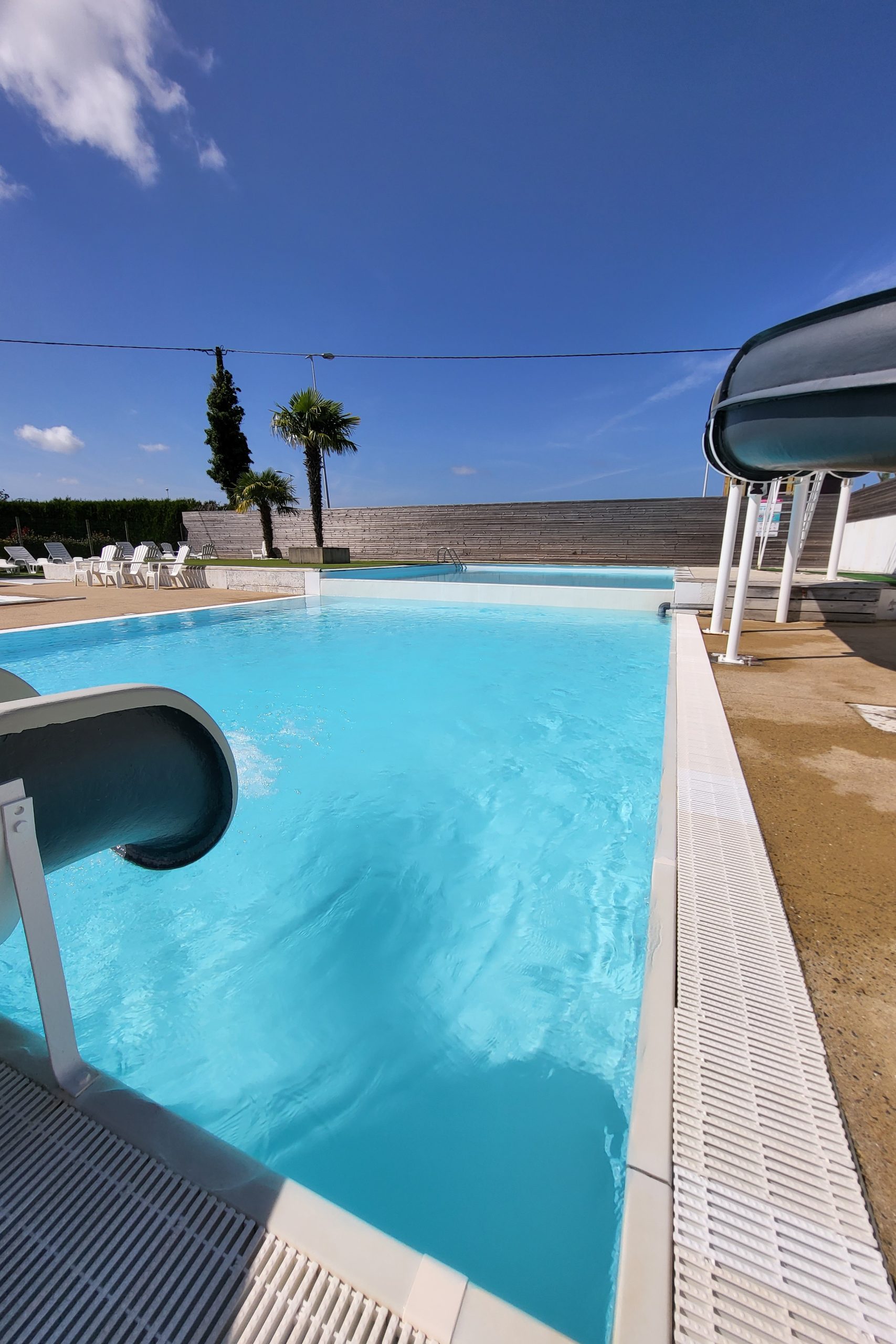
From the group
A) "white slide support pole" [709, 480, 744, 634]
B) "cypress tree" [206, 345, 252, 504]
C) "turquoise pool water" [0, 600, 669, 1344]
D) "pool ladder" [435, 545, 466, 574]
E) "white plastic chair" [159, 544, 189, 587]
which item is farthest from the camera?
"cypress tree" [206, 345, 252, 504]

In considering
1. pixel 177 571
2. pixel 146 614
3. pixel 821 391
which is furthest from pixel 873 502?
pixel 177 571

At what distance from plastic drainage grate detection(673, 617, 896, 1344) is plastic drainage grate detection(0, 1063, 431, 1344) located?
50 centimetres

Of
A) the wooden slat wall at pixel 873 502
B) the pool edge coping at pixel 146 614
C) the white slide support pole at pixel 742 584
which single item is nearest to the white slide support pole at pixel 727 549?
the white slide support pole at pixel 742 584

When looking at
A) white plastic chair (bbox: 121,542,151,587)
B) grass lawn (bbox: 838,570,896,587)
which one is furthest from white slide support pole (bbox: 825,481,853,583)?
white plastic chair (bbox: 121,542,151,587)

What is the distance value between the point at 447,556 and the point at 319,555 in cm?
576

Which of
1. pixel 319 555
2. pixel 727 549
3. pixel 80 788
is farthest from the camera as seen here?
pixel 319 555

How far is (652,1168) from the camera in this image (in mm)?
993

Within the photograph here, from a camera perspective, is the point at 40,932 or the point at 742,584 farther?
the point at 742,584

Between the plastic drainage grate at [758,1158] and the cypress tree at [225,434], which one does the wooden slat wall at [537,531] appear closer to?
the cypress tree at [225,434]

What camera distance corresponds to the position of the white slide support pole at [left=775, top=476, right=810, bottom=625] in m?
5.89

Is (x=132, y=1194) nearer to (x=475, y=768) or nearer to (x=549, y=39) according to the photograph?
(x=475, y=768)

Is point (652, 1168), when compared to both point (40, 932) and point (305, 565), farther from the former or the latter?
point (305, 565)

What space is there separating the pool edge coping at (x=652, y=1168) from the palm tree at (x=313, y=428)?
18.1 metres

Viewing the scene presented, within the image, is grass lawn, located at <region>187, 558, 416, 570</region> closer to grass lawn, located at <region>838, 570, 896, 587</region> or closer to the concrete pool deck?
grass lawn, located at <region>838, 570, 896, 587</region>
